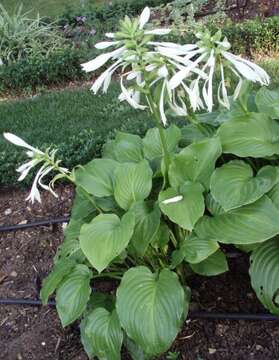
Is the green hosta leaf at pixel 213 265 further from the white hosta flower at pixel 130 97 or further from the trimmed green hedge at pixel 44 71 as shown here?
the trimmed green hedge at pixel 44 71

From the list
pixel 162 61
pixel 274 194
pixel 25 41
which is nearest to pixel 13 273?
pixel 274 194

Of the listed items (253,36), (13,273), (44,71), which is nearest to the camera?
(13,273)

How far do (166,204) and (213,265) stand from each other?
394mm

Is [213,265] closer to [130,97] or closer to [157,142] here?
[157,142]

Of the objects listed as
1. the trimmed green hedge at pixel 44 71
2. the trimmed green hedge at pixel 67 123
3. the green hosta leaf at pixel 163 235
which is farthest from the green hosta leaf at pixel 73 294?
the trimmed green hedge at pixel 44 71

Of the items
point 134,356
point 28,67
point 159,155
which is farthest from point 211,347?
point 28,67

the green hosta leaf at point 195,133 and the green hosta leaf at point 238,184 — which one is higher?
the green hosta leaf at point 238,184

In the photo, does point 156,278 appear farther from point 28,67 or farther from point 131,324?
point 28,67

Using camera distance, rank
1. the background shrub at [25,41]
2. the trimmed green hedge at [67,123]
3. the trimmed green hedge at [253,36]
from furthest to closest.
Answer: the background shrub at [25,41] → the trimmed green hedge at [253,36] → the trimmed green hedge at [67,123]

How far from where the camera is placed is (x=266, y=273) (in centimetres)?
252

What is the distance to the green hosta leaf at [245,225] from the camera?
2.38m

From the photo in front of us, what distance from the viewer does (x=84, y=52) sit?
6504 millimetres

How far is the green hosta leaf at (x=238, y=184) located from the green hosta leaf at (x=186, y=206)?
0.22 feet

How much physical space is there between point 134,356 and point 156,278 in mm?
394
